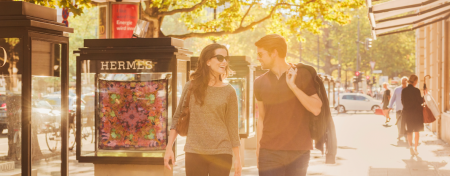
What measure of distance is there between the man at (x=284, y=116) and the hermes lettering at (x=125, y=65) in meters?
2.82

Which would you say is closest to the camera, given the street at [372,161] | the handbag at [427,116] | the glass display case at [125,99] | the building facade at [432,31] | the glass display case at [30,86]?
the glass display case at [30,86]

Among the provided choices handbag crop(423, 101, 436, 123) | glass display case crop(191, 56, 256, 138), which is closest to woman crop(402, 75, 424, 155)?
handbag crop(423, 101, 436, 123)

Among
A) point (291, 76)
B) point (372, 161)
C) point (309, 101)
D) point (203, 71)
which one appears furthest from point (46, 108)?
point (372, 161)

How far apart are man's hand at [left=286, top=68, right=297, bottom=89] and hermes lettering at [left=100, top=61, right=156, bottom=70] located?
297 centimetres

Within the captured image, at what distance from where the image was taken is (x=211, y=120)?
4.29 meters

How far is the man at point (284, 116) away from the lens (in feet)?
13.4

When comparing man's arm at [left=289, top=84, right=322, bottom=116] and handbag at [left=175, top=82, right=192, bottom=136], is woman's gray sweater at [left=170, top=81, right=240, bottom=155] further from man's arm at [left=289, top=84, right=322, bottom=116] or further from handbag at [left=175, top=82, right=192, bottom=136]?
man's arm at [left=289, top=84, right=322, bottom=116]

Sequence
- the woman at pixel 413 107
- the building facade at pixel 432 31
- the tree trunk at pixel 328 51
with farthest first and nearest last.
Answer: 1. the tree trunk at pixel 328 51
2. the building facade at pixel 432 31
3. the woman at pixel 413 107

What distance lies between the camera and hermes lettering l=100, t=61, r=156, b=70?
676 cm

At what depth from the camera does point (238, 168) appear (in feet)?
14.3

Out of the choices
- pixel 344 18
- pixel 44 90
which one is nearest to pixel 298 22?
pixel 344 18

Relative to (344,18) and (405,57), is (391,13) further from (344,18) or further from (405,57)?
(405,57)

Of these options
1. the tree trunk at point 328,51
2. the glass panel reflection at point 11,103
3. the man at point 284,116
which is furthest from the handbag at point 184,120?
the tree trunk at point 328,51

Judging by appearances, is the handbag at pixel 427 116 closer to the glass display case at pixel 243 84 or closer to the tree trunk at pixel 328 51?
the glass display case at pixel 243 84
